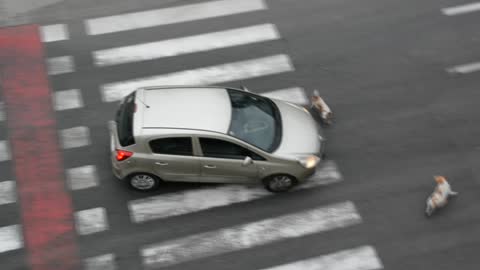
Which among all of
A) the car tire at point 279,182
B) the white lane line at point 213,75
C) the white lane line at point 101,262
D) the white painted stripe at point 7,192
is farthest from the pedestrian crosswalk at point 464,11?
the white painted stripe at point 7,192

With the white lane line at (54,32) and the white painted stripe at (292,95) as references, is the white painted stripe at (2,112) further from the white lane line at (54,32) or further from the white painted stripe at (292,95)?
the white painted stripe at (292,95)

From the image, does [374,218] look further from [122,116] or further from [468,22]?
[468,22]

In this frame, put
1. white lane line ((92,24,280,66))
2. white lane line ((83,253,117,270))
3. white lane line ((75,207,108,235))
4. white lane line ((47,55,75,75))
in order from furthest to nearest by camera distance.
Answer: white lane line ((92,24,280,66)) < white lane line ((47,55,75,75)) < white lane line ((75,207,108,235)) < white lane line ((83,253,117,270))

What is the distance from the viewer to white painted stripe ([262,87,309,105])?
42.3ft

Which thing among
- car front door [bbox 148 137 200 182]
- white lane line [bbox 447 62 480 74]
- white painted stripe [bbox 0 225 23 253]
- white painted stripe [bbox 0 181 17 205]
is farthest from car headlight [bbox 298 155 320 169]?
white painted stripe [bbox 0 181 17 205]

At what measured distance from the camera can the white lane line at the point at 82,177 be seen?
1119 cm

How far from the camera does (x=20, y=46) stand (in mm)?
13602

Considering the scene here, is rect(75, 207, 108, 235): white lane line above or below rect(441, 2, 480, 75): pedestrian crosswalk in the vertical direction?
below

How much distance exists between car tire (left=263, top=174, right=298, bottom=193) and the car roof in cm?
136

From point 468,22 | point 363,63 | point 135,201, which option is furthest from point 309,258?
point 468,22

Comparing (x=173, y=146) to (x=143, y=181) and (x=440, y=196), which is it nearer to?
(x=143, y=181)

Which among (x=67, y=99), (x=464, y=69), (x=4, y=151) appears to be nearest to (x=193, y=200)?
(x=67, y=99)

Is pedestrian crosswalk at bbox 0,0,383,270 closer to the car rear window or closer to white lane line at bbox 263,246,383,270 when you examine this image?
white lane line at bbox 263,246,383,270

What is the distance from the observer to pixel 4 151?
38.3 ft
